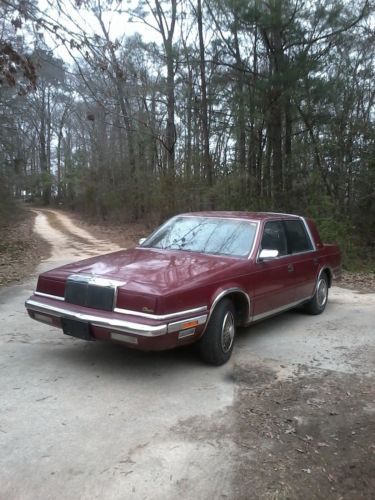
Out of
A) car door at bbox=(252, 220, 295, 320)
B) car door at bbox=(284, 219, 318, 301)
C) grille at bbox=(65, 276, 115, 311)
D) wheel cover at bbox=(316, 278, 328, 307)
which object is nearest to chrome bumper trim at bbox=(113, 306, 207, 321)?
grille at bbox=(65, 276, 115, 311)

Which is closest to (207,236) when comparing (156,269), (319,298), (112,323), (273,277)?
(273,277)

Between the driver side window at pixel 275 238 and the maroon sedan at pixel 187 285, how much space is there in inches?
0.6

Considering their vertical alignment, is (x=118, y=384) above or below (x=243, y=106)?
below

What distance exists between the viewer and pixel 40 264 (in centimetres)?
1259

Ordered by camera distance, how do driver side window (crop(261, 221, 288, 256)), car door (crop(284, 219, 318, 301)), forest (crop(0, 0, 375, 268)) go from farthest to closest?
1. forest (crop(0, 0, 375, 268))
2. car door (crop(284, 219, 318, 301))
3. driver side window (crop(261, 221, 288, 256))

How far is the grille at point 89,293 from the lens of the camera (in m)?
4.62

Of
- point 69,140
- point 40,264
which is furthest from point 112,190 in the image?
point 69,140

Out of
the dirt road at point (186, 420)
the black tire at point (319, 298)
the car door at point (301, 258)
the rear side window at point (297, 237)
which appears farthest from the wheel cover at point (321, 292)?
the dirt road at point (186, 420)

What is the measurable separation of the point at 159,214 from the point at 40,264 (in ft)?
25.4

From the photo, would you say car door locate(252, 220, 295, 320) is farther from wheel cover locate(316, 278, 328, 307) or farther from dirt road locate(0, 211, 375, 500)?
wheel cover locate(316, 278, 328, 307)

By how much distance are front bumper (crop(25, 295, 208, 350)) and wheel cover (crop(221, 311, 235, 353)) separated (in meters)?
0.36

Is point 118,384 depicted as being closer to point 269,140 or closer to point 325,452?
point 325,452

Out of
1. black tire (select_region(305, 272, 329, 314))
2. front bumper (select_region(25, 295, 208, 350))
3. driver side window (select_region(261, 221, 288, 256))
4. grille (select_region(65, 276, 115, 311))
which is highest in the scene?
driver side window (select_region(261, 221, 288, 256))

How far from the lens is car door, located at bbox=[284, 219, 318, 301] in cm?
670
